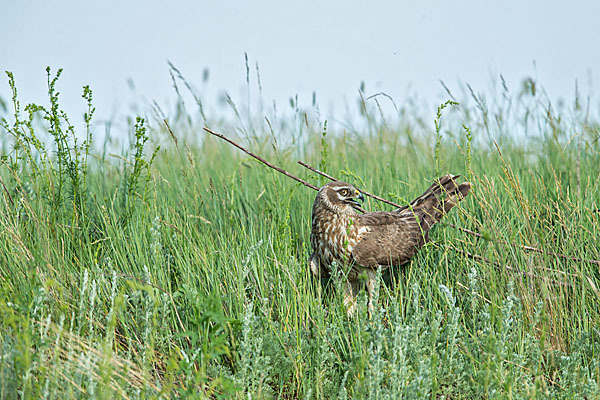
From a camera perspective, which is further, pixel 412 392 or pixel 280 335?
pixel 280 335

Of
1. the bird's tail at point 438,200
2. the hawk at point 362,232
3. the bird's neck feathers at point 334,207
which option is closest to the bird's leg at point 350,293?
the hawk at point 362,232

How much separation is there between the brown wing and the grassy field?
0.46 feet

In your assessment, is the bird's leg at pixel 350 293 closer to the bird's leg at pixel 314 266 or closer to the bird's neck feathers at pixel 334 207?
the bird's leg at pixel 314 266

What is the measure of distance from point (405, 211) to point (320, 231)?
0.75 meters

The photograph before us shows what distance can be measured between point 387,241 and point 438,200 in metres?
0.53

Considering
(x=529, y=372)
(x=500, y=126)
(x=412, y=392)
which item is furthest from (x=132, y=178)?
(x=500, y=126)

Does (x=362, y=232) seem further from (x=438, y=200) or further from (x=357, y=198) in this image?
(x=438, y=200)

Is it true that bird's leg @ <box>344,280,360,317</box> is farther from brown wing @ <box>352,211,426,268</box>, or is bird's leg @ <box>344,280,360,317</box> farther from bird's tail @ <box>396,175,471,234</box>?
bird's tail @ <box>396,175,471,234</box>

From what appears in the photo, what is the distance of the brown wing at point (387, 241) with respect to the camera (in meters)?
4.17

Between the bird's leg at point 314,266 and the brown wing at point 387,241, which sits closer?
the brown wing at point 387,241

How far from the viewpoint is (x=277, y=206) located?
16.1ft

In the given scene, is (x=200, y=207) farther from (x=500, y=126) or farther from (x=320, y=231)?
(x=500, y=126)

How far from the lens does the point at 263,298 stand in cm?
369

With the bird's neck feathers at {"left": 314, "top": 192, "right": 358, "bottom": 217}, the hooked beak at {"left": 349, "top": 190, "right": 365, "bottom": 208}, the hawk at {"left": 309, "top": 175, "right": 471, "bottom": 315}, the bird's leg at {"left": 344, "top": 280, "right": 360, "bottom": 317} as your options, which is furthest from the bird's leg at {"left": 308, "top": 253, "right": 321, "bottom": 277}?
the hooked beak at {"left": 349, "top": 190, "right": 365, "bottom": 208}
